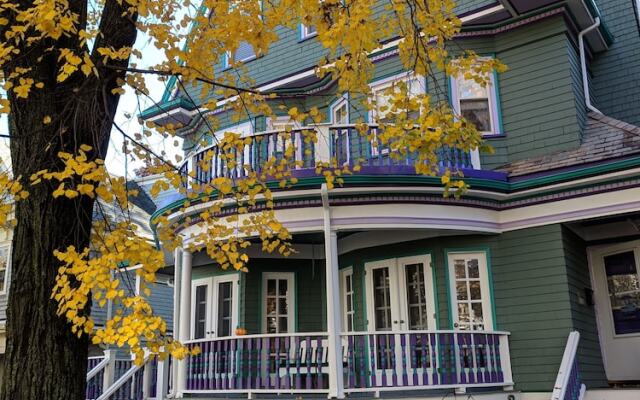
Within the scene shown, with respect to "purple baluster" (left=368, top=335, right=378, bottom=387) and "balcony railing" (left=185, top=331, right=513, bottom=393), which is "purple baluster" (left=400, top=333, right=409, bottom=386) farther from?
"purple baluster" (left=368, top=335, right=378, bottom=387)

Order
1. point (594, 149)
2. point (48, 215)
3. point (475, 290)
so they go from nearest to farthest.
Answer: point (48, 215), point (594, 149), point (475, 290)

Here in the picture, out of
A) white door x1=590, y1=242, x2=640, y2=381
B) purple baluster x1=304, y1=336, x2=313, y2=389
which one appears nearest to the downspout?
white door x1=590, y1=242, x2=640, y2=381

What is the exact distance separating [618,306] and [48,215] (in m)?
9.20

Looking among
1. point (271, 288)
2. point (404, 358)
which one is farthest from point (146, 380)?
point (404, 358)

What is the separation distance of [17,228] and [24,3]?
1748 mm

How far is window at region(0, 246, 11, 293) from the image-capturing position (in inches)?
766

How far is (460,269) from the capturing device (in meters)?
10.2

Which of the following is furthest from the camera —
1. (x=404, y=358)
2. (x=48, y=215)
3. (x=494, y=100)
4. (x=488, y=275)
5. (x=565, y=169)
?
(x=494, y=100)

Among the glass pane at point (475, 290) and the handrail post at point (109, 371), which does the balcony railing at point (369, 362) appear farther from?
the handrail post at point (109, 371)

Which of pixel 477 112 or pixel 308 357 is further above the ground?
pixel 477 112

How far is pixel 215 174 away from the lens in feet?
33.5

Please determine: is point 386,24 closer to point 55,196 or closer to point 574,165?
point 55,196

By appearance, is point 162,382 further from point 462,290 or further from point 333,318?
point 462,290

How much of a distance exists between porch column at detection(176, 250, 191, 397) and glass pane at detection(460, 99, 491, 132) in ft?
18.2
